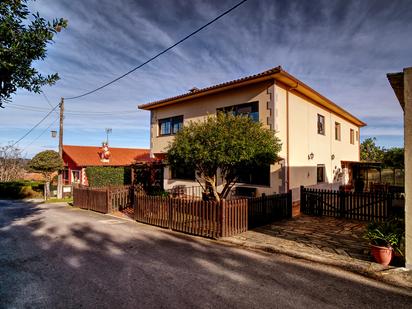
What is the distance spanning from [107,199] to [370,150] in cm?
3732

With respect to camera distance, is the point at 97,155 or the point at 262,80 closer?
the point at 262,80

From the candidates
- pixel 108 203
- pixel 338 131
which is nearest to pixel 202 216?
pixel 108 203

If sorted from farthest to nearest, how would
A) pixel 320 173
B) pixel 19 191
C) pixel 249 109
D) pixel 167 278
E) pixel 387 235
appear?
pixel 19 191, pixel 320 173, pixel 249 109, pixel 387 235, pixel 167 278

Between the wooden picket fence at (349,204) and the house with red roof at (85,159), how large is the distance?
15.9 m

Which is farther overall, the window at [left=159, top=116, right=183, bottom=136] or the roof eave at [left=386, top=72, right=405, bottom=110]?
the window at [left=159, top=116, right=183, bottom=136]

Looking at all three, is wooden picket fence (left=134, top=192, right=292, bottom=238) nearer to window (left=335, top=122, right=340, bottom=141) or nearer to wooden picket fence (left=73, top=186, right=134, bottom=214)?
wooden picket fence (left=73, top=186, right=134, bottom=214)

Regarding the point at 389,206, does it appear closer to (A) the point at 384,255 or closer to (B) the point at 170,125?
(A) the point at 384,255

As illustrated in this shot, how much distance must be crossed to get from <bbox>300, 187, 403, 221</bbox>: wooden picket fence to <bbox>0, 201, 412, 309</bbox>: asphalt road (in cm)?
597

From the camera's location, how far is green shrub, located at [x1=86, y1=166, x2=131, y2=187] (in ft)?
69.5

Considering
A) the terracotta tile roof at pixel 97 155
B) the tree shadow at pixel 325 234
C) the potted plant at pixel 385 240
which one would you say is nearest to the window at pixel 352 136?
the tree shadow at pixel 325 234

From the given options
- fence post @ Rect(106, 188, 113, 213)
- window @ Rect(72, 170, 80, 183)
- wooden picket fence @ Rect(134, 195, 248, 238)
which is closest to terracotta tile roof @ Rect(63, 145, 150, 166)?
window @ Rect(72, 170, 80, 183)

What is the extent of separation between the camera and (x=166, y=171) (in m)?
17.0

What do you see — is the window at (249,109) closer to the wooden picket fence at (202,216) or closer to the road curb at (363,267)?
the wooden picket fence at (202,216)

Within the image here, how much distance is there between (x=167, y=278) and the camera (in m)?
5.23
